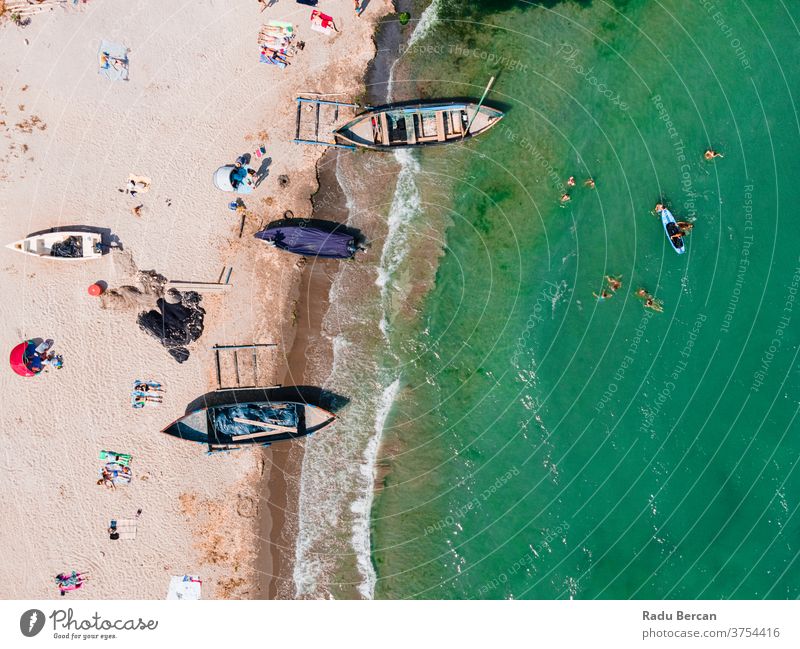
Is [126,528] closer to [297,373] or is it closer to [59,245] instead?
[297,373]

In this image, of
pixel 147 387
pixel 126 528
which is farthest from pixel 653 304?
pixel 126 528

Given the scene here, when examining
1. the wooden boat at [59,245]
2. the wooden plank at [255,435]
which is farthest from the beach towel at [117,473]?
the wooden boat at [59,245]

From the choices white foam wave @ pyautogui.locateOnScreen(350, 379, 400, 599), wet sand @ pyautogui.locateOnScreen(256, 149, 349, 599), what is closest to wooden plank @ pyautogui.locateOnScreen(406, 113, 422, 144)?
wet sand @ pyautogui.locateOnScreen(256, 149, 349, 599)

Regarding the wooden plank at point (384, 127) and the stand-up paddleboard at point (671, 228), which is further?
the stand-up paddleboard at point (671, 228)

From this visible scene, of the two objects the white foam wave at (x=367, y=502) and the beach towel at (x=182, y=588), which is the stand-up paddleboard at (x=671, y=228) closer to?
the white foam wave at (x=367, y=502)

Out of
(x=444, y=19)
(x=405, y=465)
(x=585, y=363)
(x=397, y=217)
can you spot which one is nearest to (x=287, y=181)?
(x=397, y=217)

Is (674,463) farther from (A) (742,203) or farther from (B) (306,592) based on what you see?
(B) (306,592)
